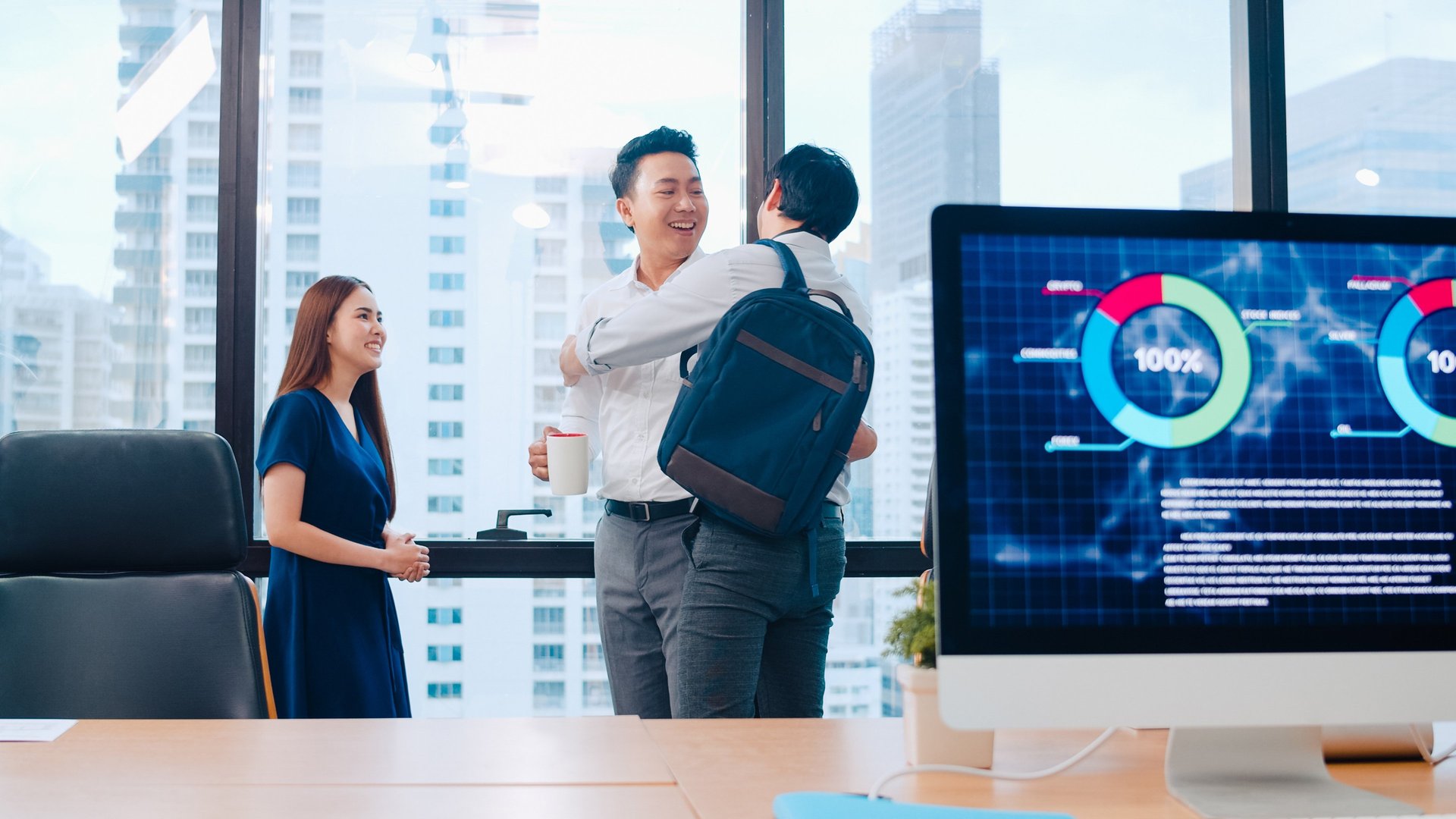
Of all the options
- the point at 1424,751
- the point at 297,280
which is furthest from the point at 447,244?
the point at 1424,751

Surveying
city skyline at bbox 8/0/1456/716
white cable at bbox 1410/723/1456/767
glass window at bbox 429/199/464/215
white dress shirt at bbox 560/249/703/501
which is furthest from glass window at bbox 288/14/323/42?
white cable at bbox 1410/723/1456/767

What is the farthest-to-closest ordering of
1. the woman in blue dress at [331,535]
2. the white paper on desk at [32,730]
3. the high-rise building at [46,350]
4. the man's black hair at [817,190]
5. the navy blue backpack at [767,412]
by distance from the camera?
the high-rise building at [46,350] → the woman in blue dress at [331,535] → the man's black hair at [817,190] → the navy blue backpack at [767,412] → the white paper on desk at [32,730]

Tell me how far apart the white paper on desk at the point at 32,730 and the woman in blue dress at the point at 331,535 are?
3.07 feet

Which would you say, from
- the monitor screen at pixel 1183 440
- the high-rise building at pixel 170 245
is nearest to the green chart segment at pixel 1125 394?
the monitor screen at pixel 1183 440

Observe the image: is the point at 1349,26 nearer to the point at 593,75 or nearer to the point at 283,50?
the point at 593,75

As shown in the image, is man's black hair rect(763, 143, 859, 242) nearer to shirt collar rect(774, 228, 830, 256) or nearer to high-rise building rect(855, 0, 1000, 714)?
shirt collar rect(774, 228, 830, 256)

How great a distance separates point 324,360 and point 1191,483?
1950mm

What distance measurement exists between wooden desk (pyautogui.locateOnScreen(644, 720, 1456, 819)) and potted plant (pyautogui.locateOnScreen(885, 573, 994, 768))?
1.0 inches

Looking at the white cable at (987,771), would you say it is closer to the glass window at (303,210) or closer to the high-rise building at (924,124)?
the high-rise building at (924,124)

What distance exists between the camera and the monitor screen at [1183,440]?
34.8 inches

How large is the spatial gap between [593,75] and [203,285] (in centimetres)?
116

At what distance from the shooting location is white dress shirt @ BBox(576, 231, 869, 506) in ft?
5.97

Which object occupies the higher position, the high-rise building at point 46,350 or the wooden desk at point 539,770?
the high-rise building at point 46,350

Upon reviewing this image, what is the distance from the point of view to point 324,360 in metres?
2.35
